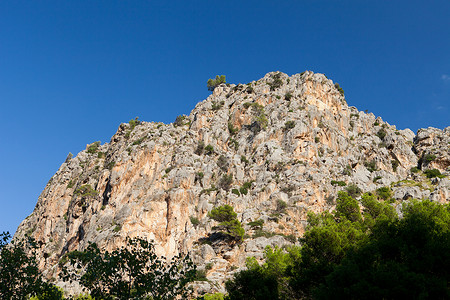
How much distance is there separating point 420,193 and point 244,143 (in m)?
39.2

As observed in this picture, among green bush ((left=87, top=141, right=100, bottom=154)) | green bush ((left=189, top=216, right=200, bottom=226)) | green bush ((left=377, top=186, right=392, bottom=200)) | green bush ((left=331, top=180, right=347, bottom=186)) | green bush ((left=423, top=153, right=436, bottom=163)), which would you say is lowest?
green bush ((left=189, top=216, right=200, bottom=226))

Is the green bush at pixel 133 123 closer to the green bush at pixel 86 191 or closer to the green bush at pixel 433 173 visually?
the green bush at pixel 86 191

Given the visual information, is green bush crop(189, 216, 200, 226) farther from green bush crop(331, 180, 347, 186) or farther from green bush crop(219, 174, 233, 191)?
green bush crop(331, 180, 347, 186)

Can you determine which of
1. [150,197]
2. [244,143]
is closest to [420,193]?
[244,143]

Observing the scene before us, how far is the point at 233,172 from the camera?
78938mm

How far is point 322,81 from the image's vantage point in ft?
335

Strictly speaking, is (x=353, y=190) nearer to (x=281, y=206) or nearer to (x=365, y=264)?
(x=281, y=206)

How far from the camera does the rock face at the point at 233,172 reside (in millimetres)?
66625

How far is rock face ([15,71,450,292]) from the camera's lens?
219ft

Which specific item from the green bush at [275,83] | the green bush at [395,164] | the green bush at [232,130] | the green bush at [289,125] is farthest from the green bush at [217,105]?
the green bush at [395,164]

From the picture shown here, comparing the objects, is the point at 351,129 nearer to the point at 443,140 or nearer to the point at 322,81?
the point at 322,81

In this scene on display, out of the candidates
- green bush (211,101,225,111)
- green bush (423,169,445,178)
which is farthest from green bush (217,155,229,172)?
green bush (423,169,445,178)

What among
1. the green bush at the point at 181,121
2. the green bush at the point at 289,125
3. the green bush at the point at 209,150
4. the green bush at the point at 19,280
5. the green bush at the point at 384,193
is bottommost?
the green bush at the point at 19,280

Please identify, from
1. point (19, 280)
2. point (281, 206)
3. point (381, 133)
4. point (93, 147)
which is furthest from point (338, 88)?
point (19, 280)
